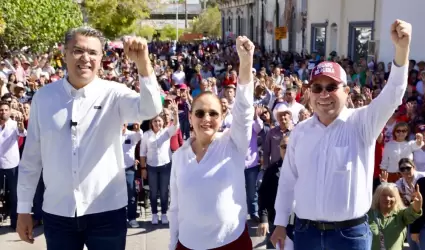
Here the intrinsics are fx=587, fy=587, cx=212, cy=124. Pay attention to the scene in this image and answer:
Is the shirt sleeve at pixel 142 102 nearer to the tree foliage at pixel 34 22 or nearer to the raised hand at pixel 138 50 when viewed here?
the raised hand at pixel 138 50

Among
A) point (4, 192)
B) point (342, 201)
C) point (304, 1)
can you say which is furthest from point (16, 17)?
point (342, 201)

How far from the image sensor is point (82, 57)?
10.1 ft

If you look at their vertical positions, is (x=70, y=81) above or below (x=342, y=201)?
above

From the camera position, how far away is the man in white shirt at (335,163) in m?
3.18

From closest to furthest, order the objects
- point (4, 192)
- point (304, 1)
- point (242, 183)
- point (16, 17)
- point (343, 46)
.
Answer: point (242, 183), point (4, 192), point (16, 17), point (343, 46), point (304, 1)

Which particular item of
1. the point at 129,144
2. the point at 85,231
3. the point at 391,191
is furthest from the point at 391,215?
the point at 129,144

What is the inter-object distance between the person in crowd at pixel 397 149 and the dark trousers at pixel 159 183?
2755mm

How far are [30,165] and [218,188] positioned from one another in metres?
1.04

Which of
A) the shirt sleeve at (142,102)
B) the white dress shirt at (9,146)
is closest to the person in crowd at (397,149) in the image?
the white dress shirt at (9,146)

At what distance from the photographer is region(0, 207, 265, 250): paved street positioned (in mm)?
6785

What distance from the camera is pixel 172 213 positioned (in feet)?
11.3

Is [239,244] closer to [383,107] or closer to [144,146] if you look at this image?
[383,107]

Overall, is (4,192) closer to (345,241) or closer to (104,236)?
(104,236)

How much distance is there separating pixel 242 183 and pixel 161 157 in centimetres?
440
